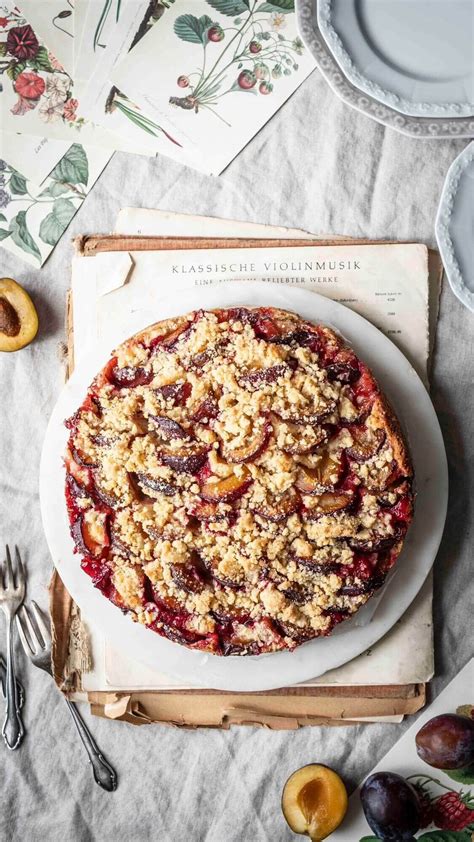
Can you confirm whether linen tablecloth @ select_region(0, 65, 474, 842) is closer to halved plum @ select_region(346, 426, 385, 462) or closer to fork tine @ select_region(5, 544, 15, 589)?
fork tine @ select_region(5, 544, 15, 589)

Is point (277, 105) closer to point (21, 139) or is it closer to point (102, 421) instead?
point (21, 139)

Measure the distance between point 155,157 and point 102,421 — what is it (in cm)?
77

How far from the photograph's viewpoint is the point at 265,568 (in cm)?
152

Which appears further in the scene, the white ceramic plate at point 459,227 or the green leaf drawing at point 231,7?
the green leaf drawing at point 231,7

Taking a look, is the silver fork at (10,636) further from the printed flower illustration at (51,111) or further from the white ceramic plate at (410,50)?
the white ceramic plate at (410,50)

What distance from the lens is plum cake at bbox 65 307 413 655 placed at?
150 cm

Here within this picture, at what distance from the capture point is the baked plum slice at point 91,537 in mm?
1562

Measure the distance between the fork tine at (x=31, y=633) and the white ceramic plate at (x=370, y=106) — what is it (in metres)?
1.46

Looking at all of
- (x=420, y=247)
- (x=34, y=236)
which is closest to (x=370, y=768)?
(x=420, y=247)

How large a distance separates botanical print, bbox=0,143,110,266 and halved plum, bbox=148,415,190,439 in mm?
671


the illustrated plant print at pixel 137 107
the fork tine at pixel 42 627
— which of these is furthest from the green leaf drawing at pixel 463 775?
the illustrated plant print at pixel 137 107

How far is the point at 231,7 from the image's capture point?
6.31ft

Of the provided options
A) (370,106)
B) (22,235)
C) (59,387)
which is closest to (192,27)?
(370,106)

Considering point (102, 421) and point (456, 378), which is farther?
point (456, 378)
